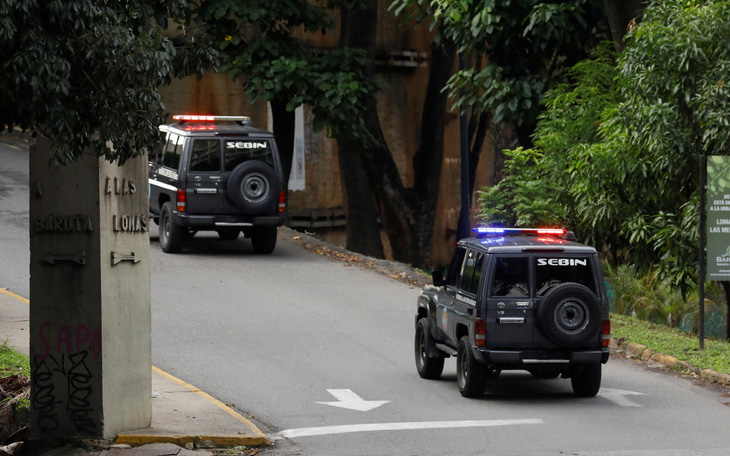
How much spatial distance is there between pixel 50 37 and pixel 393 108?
28.8m

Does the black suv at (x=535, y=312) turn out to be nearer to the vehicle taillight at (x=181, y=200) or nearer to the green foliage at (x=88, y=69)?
the green foliage at (x=88, y=69)

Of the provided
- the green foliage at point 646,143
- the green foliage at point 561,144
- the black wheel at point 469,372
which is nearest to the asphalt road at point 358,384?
the black wheel at point 469,372

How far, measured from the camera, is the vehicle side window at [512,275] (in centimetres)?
1238

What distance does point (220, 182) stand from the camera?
2252 centimetres

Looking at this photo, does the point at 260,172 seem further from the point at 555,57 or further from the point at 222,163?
the point at 555,57

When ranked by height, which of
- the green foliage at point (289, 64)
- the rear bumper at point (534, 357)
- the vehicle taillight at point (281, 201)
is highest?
the green foliage at point (289, 64)

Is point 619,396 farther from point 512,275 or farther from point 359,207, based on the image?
point 359,207

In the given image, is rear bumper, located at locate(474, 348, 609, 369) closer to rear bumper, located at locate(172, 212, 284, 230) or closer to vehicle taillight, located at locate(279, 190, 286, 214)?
rear bumper, located at locate(172, 212, 284, 230)

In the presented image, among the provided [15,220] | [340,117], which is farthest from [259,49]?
[15,220]

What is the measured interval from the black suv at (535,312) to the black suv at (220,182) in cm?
1036

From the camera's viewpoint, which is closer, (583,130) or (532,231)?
(532,231)

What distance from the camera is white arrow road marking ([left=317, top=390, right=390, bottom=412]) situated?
12305mm

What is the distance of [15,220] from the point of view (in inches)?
972

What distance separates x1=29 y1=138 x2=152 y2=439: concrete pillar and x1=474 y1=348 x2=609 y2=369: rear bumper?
3.95 metres
